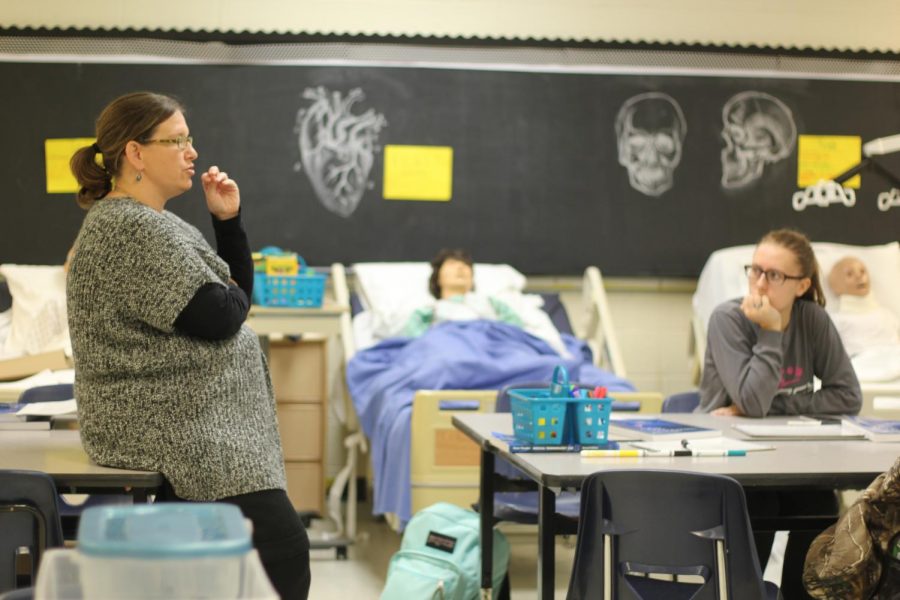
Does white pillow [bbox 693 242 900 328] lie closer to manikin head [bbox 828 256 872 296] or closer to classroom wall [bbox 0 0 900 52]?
manikin head [bbox 828 256 872 296]

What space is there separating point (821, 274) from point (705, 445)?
2867 millimetres

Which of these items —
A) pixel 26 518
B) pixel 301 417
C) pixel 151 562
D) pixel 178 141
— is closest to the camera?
pixel 151 562

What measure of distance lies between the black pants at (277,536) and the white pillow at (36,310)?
8.33 ft

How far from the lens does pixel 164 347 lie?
213 centimetres

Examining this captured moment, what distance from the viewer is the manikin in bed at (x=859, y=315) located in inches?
196

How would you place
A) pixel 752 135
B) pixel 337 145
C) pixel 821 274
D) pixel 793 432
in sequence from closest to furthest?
pixel 793 432, pixel 821 274, pixel 337 145, pixel 752 135

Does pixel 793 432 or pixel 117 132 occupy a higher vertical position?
pixel 117 132

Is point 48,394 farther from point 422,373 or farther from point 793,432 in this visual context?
point 793,432

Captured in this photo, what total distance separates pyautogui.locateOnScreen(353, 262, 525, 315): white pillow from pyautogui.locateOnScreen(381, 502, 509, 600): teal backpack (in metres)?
1.71

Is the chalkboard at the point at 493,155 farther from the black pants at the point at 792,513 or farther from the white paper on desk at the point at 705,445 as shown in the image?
the white paper on desk at the point at 705,445

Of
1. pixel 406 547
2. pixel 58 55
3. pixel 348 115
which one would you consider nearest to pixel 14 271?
pixel 58 55

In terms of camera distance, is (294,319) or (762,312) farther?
(294,319)

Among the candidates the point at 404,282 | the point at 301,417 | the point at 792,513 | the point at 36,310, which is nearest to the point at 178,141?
the point at 792,513


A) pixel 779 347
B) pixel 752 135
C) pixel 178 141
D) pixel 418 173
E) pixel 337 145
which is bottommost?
pixel 779 347
